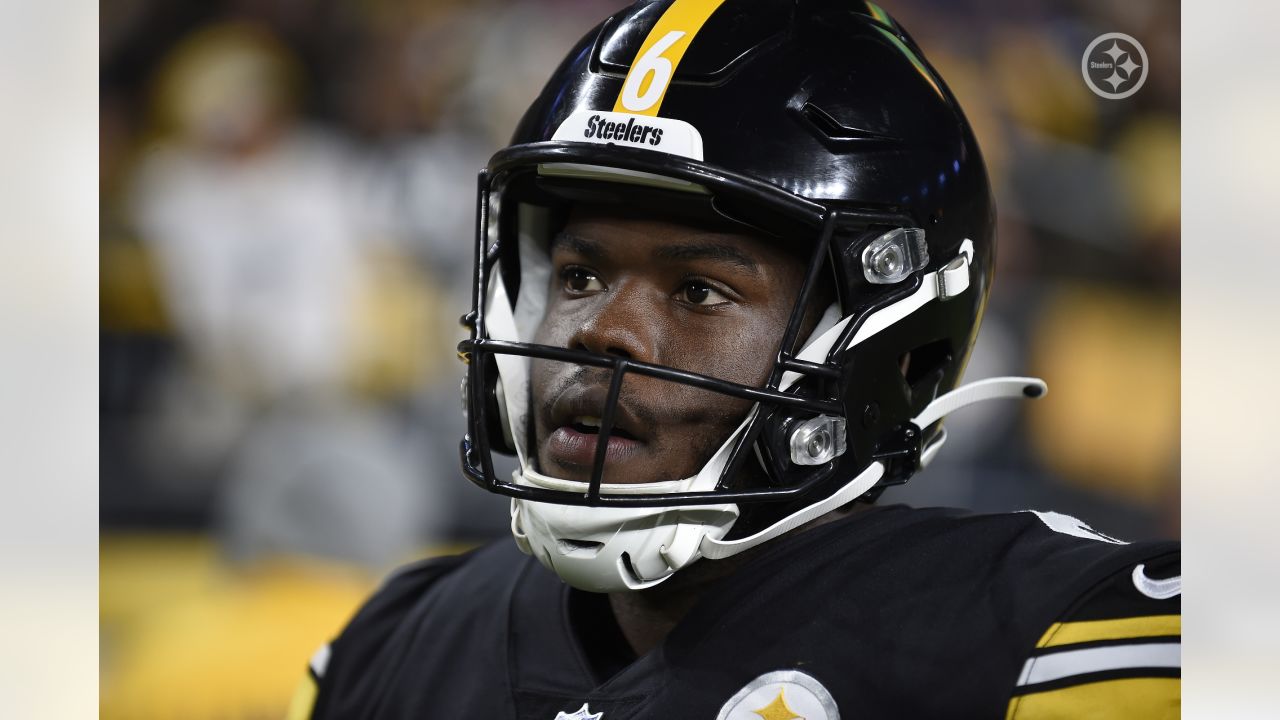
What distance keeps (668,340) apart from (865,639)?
1.01 ft

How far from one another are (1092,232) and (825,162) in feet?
4.36

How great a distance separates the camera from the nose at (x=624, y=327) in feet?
3.49

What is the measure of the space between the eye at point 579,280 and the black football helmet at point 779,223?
0.07 metres

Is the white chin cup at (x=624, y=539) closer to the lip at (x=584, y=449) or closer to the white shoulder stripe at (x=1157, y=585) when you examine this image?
the lip at (x=584, y=449)

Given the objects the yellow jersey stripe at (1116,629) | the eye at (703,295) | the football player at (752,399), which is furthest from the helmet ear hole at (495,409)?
the yellow jersey stripe at (1116,629)

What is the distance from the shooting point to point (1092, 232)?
2.21 meters

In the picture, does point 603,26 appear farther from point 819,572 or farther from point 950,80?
point 950,80

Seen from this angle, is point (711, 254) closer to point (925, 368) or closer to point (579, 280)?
point (579, 280)

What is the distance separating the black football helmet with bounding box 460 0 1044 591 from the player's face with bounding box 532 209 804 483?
0.08 ft

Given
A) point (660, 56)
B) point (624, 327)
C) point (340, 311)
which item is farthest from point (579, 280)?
point (340, 311)
